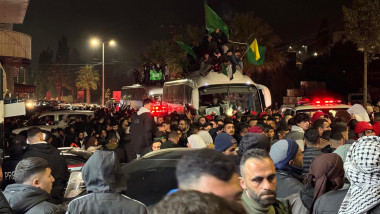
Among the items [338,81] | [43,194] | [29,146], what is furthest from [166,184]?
[338,81]

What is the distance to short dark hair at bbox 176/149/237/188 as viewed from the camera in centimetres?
269

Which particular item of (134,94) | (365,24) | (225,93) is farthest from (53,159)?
(134,94)

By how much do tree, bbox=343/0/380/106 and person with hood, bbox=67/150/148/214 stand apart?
23.4 metres

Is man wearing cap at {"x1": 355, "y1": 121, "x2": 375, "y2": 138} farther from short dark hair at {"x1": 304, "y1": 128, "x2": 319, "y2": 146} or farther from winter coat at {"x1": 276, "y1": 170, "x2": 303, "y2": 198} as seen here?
winter coat at {"x1": 276, "y1": 170, "x2": 303, "y2": 198}

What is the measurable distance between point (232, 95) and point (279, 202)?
722 inches

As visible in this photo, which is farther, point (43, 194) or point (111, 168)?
point (43, 194)

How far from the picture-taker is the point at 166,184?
5.96 meters

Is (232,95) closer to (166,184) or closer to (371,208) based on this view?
(166,184)

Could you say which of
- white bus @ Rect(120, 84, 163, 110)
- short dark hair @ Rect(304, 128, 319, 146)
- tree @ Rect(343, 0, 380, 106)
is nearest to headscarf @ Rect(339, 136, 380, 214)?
short dark hair @ Rect(304, 128, 319, 146)

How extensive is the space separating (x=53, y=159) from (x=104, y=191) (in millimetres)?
2999

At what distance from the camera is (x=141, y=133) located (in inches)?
457

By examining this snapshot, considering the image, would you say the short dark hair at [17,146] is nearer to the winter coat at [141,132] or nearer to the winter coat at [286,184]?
the winter coat at [286,184]

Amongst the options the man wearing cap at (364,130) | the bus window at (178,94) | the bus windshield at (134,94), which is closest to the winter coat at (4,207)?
the man wearing cap at (364,130)

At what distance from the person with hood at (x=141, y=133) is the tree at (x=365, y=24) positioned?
16948 mm
